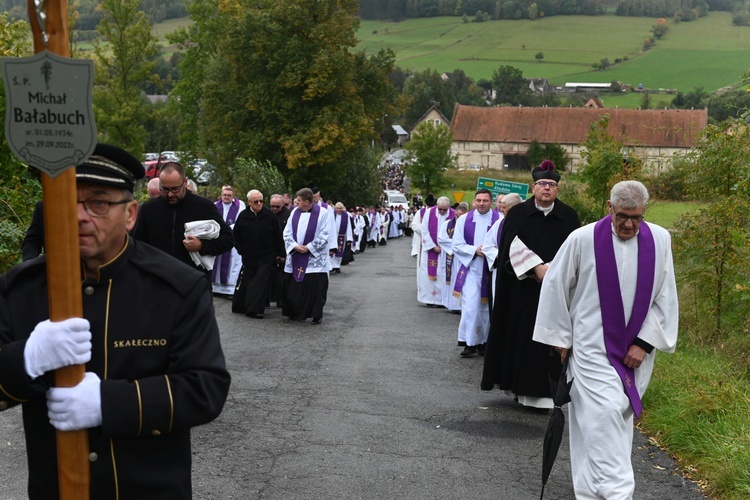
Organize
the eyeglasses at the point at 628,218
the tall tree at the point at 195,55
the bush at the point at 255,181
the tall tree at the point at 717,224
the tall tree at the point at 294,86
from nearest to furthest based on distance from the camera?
the eyeglasses at the point at 628,218 → the tall tree at the point at 717,224 → the bush at the point at 255,181 → the tall tree at the point at 294,86 → the tall tree at the point at 195,55

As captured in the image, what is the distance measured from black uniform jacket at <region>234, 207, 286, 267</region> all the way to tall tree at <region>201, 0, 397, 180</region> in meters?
27.3

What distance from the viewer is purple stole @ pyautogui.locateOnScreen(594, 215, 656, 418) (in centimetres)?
628

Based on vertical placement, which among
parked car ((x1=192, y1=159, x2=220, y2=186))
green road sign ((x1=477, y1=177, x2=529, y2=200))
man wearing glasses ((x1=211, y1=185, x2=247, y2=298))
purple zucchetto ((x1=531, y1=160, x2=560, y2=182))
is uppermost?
purple zucchetto ((x1=531, y1=160, x2=560, y2=182))

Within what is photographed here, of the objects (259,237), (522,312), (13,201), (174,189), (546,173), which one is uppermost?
(546,173)

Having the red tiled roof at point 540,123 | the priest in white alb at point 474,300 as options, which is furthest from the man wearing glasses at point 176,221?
the red tiled roof at point 540,123

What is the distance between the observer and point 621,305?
248 inches

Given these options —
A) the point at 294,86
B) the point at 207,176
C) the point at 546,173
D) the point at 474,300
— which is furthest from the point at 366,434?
the point at 207,176

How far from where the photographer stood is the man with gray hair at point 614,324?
20.1 feet

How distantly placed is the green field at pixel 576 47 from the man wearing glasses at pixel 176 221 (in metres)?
128

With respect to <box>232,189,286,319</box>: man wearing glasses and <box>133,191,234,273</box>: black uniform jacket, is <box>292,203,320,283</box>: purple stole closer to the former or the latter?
<box>232,189,286,319</box>: man wearing glasses

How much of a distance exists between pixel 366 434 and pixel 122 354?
527cm

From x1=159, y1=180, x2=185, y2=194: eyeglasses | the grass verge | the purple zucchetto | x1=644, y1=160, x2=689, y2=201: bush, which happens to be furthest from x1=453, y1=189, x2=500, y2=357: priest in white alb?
x1=644, y1=160, x2=689, y2=201: bush

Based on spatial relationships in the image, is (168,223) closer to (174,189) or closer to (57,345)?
(174,189)

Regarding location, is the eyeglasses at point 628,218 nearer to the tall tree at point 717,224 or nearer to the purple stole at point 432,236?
the tall tree at point 717,224
